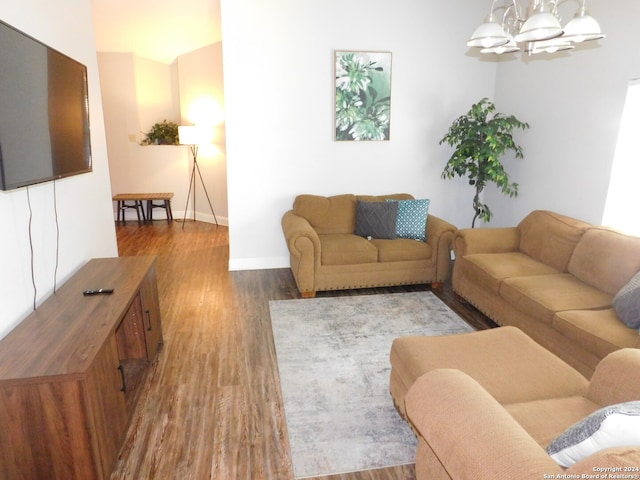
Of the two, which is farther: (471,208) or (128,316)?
(471,208)

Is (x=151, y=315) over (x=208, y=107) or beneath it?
beneath

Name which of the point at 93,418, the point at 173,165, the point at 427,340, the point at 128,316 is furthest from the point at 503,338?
the point at 173,165

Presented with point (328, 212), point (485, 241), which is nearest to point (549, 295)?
point (485, 241)

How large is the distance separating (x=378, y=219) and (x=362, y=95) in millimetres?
1362

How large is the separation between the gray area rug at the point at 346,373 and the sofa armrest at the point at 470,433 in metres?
0.71

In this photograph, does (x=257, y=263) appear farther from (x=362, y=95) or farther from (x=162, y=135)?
(x=162, y=135)

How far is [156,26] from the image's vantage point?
5375 mm

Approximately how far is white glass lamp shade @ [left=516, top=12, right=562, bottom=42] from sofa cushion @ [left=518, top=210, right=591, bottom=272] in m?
1.92

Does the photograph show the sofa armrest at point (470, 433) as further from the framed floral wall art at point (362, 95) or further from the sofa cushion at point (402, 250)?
the framed floral wall art at point (362, 95)

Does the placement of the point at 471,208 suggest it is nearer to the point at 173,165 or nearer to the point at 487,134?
the point at 487,134

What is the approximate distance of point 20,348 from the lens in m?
1.78

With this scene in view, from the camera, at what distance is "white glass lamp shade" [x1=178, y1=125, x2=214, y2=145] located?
20.7 ft

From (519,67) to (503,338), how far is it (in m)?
3.30

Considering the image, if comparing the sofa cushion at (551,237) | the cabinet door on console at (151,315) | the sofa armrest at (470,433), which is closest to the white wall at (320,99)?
the sofa cushion at (551,237)
